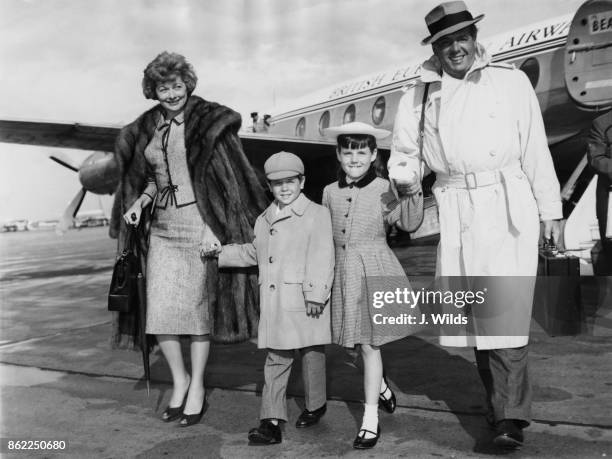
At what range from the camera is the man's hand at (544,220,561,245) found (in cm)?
317

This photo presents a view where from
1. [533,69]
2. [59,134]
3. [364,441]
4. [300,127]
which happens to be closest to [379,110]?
[300,127]

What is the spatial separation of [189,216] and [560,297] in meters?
3.56

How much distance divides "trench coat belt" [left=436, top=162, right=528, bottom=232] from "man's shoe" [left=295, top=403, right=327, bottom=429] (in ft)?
4.93

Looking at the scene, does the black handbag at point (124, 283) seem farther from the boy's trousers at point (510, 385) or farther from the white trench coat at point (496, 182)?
the boy's trousers at point (510, 385)

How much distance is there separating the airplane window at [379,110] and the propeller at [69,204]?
712 centimetres

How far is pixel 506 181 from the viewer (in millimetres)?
3186

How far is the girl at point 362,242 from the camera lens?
131 inches

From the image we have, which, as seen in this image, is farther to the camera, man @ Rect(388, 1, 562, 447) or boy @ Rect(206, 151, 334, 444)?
boy @ Rect(206, 151, 334, 444)

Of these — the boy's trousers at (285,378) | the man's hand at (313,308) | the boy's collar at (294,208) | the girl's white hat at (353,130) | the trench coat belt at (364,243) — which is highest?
the girl's white hat at (353,130)

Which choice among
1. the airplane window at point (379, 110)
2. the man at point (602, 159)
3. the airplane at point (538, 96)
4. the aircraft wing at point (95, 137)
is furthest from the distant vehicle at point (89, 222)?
the man at point (602, 159)

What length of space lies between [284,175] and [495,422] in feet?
5.61

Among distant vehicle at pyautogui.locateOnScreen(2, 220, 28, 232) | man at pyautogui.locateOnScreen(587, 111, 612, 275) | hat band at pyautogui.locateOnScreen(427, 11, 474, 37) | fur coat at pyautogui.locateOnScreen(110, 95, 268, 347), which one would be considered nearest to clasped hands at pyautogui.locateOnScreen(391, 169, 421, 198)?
hat band at pyautogui.locateOnScreen(427, 11, 474, 37)

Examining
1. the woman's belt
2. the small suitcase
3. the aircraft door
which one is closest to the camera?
the woman's belt

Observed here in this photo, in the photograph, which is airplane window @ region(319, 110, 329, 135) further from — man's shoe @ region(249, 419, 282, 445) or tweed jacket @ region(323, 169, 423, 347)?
man's shoe @ region(249, 419, 282, 445)
